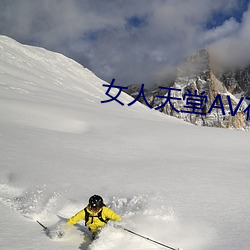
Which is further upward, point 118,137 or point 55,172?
point 118,137

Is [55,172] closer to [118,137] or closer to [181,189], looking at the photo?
[181,189]

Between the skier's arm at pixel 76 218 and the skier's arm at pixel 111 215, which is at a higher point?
the skier's arm at pixel 111 215

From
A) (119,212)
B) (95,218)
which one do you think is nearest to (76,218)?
(95,218)

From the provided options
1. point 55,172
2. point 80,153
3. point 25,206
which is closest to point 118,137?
point 80,153

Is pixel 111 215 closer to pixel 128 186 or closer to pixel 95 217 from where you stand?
pixel 95 217

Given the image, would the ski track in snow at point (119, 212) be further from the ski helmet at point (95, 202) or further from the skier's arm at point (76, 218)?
the ski helmet at point (95, 202)

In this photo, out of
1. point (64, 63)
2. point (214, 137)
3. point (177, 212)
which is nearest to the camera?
point (177, 212)

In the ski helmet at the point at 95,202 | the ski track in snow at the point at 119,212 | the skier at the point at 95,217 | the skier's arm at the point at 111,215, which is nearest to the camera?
the ski track in snow at the point at 119,212

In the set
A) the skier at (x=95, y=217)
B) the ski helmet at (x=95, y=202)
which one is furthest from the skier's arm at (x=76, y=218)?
the ski helmet at (x=95, y=202)

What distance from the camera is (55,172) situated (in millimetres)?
8359

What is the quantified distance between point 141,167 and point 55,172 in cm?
263

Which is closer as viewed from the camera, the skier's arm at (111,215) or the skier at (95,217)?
the skier at (95,217)

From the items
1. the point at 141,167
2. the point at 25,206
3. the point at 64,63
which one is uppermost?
the point at 64,63

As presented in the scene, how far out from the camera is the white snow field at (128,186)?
17.1 feet
